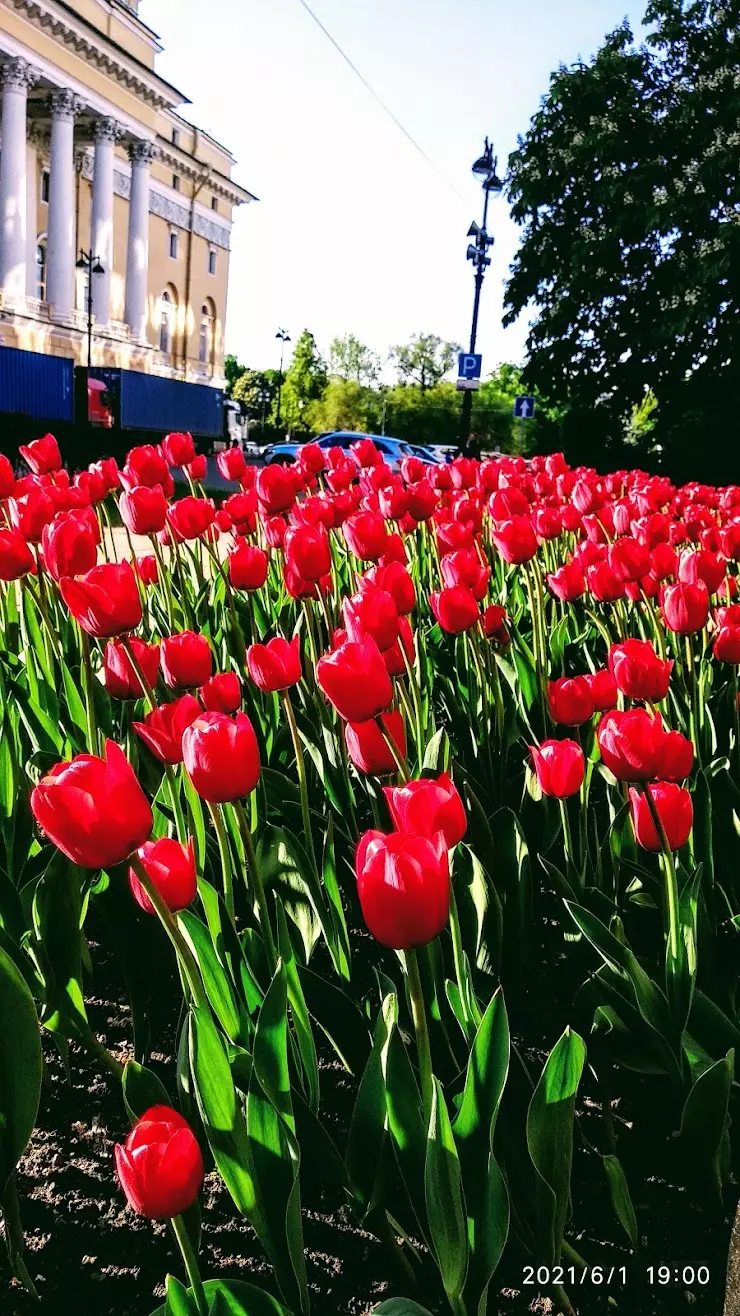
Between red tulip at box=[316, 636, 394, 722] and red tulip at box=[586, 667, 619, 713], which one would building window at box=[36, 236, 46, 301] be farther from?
red tulip at box=[316, 636, 394, 722]

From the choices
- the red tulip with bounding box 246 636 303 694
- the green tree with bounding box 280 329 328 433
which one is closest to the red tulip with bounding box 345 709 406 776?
the red tulip with bounding box 246 636 303 694

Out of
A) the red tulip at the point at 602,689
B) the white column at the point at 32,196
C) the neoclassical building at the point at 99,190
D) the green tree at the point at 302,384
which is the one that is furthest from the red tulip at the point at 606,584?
the green tree at the point at 302,384

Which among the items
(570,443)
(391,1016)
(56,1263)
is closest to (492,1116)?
(391,1016)

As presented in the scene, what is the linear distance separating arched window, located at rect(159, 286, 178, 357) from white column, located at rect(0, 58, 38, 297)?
1376 cm

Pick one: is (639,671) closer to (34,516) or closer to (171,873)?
(171,873)

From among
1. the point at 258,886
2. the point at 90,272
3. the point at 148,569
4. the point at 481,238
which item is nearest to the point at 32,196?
the point at 90,272

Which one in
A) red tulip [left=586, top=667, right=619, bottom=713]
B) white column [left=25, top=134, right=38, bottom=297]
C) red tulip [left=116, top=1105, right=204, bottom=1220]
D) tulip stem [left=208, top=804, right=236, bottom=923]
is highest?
white column [left=25, top=134, right=38, bottom=297]

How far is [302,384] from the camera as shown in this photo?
72562 mm

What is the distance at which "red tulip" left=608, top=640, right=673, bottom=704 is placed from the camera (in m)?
1.63

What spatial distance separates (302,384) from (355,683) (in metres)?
73.9

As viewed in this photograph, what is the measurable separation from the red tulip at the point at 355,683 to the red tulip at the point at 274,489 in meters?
1.73

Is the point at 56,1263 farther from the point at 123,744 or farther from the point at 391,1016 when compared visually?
the point at 123,744

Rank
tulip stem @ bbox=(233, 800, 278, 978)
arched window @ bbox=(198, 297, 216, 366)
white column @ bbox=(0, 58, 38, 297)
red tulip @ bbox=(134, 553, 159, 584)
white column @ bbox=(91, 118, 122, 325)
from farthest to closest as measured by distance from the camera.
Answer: arched window @ bbox=(198, 297, 216, 366), white column @ bbox=(91, 118, 122, 325), white column @ bbox=(0, 58, 38, 297), red tulip @ bbox=(134, 553, 159, 584), tulip stem @ bbox=(233, 800, 278, 978)

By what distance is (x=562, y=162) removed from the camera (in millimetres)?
22688
